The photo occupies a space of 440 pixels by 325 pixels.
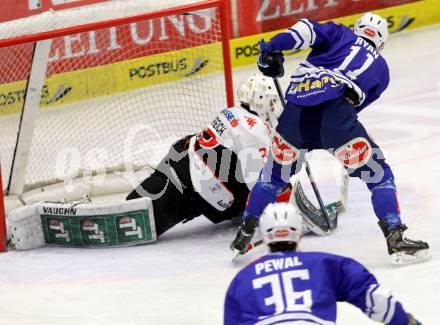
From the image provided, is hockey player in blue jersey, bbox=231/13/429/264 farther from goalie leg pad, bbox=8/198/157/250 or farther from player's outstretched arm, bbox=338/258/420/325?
player's outstretched arm, bbox=338/258/420/325

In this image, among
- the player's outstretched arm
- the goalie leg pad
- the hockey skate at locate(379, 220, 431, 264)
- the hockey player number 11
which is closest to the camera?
the player's outstretched arm

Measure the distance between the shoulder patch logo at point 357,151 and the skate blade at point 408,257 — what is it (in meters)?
0.45

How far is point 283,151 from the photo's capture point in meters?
6.02

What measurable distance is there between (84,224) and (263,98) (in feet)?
3.83

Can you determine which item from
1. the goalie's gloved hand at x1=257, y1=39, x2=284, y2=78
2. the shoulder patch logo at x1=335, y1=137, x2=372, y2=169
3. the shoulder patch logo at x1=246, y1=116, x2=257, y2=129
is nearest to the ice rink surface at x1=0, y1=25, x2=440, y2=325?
the shoulder patch logo at x1=335, y1=137, x2=372, y2=169

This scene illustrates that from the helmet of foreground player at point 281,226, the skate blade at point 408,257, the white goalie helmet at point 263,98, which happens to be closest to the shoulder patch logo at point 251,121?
the white goalie helmet at point 263,98

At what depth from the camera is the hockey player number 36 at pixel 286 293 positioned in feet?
12.3

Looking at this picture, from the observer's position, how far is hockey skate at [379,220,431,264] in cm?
578

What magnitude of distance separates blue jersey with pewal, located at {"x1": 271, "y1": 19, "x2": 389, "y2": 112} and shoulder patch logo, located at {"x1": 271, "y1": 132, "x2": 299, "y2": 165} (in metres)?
0.20

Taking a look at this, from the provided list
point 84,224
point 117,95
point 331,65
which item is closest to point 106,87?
point 117,95

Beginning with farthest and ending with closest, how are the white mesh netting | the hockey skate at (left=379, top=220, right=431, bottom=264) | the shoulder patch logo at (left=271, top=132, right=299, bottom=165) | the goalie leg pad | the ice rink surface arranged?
the white mesh netting → the goalie leg pad → the shoulder patch logo at (left=271, top=132, right=299, bottom=165) → the hockey skate at (left=379, top=220, right=431, bottom=264) → the ice rink surface

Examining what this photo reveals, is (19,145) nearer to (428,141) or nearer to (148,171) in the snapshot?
(148,171)

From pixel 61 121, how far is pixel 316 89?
2.44 meters

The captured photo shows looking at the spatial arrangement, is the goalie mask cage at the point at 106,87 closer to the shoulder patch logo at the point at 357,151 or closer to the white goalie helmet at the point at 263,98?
the white goalie helmet at the point at 263,98
